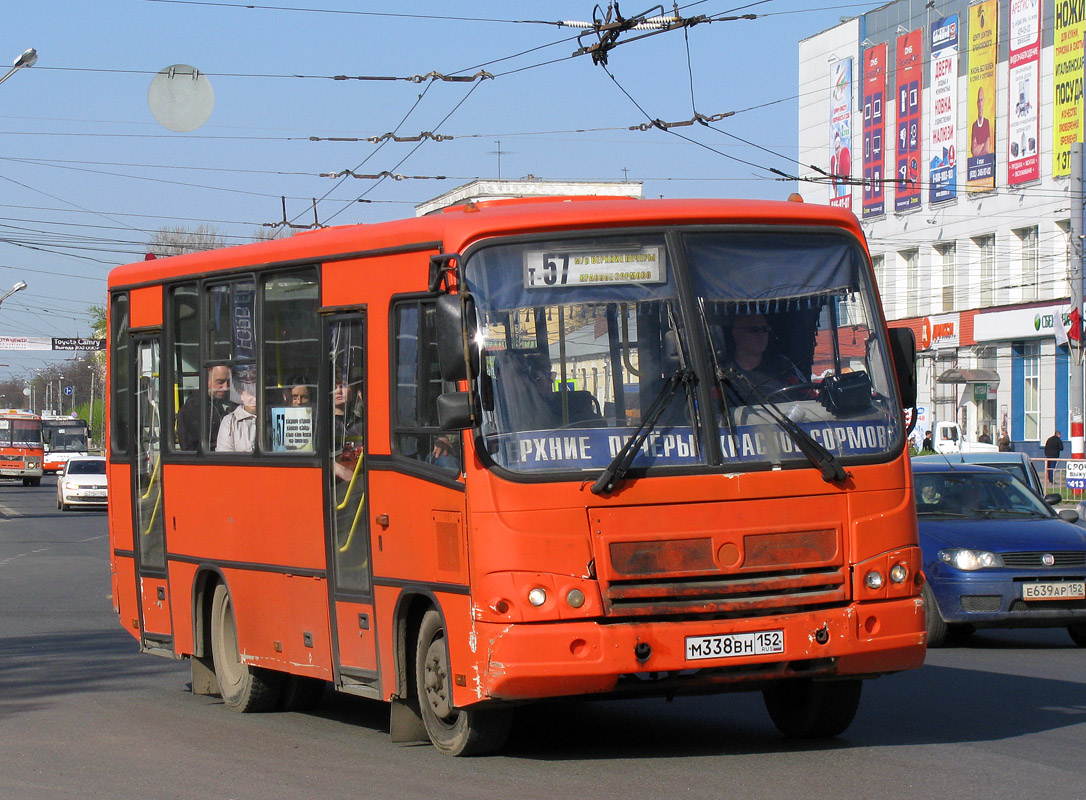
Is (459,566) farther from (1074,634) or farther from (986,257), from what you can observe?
(986,257)

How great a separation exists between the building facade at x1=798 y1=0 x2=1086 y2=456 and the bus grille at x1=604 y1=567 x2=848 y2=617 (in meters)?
37.9

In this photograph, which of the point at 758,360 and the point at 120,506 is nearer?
the point at 758,360

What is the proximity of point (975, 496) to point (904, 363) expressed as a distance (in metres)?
6.37

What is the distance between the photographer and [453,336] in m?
7.61

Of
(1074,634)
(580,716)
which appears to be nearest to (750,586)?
(580,716)

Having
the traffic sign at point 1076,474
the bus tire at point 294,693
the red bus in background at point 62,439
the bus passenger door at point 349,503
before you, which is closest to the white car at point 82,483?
the traffic sign at point 1076,474

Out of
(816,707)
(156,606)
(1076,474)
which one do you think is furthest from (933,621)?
(1076,474)

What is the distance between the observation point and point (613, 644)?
751 cm

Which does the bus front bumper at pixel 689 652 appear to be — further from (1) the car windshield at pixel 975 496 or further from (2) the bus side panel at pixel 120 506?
(1) the car windshield at pixel 975 496

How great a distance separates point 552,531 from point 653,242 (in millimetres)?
1539

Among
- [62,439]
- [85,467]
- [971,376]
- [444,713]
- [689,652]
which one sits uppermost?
[971,376]

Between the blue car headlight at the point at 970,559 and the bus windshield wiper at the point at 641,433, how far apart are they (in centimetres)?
601

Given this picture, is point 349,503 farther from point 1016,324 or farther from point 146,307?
point 1016,324

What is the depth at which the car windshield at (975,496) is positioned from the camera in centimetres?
1424
